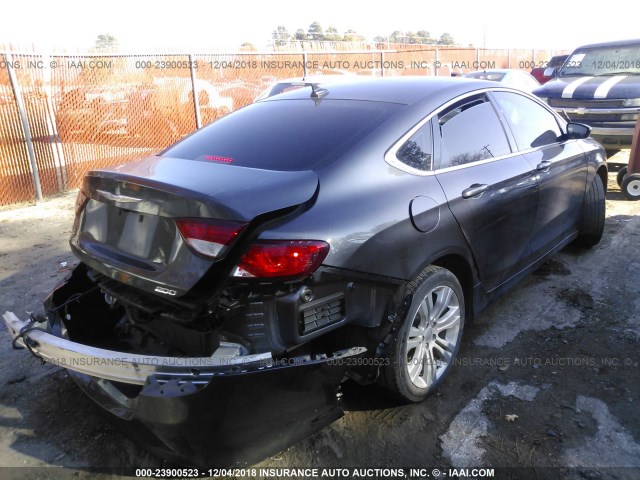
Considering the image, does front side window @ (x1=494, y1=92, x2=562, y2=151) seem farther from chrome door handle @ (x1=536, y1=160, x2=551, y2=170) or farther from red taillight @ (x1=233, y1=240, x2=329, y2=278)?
red taillight @ (x1=233, y1=240, x2=329, y2=278)

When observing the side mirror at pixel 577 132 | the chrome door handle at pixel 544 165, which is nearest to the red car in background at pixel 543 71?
the side mirror at pixel 577 132

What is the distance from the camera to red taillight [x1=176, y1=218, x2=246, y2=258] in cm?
204

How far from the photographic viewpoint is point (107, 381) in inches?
90.1

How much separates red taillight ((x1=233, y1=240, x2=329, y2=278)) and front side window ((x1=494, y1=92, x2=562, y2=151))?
7.22ft

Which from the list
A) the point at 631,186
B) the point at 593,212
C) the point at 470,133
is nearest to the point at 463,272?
the point at 470,133

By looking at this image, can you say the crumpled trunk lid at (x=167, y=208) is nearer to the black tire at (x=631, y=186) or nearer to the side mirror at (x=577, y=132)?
the side mirror at (x=577, y=132)

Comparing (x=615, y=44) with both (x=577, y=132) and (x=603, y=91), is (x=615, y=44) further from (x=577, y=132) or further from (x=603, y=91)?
(x=577, y=132)

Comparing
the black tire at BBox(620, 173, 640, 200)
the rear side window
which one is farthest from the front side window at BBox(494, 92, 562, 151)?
the black tire at BBox(620, 173, 640, 200)

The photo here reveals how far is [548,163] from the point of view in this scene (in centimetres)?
374

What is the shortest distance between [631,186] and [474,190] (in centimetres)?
484

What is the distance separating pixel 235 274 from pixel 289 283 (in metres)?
0.22

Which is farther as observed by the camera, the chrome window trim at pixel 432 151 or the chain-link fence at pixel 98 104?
the chain-link fence at pixel 98 104

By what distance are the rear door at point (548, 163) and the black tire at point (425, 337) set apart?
1.16 m

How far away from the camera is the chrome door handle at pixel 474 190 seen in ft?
9.43
